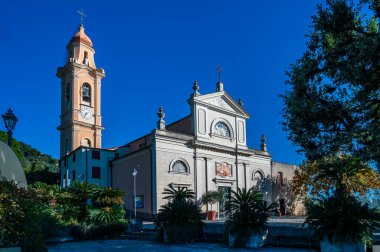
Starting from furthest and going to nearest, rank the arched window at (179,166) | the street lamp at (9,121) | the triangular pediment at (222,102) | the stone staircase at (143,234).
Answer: the triangular pediment at (222,102) < the arched window at (179,166) < the stone staircase at (143,234) < the street lamp at (9,121)

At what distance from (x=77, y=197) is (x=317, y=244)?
42.4 feet

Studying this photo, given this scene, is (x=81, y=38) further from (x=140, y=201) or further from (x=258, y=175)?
(x=258, y=175)

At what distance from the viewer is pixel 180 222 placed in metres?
15.8

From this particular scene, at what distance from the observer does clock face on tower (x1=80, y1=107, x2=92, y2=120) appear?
4359 cm

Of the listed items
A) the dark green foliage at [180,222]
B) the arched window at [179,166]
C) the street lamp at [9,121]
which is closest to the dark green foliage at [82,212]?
the dark green foliage at [180,222]

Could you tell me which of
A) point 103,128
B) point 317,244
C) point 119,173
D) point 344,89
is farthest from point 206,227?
point 103,128

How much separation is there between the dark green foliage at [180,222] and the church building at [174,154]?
487 inches

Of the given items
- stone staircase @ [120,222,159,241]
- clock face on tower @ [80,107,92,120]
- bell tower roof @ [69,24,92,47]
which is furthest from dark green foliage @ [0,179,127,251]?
bell tower roof @ [69,24,92,47]

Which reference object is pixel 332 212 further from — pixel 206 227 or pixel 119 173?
pixel 119 173

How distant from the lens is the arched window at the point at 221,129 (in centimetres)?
3472

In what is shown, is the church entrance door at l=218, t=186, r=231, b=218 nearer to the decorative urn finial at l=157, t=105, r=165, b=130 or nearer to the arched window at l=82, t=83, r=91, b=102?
the decorative urn finial at l=157, t=105, r=165, b=130

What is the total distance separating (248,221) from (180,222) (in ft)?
11.1

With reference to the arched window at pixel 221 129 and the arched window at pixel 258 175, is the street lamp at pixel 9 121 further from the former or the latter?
the arched window at pixel 258 175

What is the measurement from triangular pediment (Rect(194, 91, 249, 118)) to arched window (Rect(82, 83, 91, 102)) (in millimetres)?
18076
